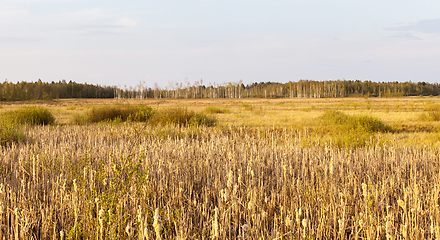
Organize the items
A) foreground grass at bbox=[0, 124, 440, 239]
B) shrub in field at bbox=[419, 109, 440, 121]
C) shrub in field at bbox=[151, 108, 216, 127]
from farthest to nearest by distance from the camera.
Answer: shrub in field at bbox=[419, 109, 440, 121]
shrub in field at bbox=[151, 108, 216, 127]
foreground grass at bbox=[0, 124, 440, 239]

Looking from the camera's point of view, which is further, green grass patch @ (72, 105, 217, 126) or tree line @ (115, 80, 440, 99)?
tree line @ (115, 80, 440, 99)

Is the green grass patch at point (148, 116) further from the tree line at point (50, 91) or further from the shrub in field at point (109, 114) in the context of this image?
the tree line at point (50, 91)

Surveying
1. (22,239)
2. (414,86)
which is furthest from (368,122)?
(414,86)

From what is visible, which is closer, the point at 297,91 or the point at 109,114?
the point at 109,114

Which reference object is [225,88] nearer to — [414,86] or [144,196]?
[414,86]

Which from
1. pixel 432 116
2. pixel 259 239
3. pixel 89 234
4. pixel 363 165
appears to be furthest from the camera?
pixel 432 116

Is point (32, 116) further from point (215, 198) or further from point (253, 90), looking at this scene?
point (253, 90)

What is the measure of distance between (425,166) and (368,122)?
7.95 m

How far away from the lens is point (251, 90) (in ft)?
510

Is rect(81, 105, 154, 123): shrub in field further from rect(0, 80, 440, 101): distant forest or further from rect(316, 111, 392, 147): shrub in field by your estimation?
rect(0, 80, 440, 101): distant forest

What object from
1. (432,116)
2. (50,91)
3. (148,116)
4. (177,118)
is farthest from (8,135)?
(50,91)

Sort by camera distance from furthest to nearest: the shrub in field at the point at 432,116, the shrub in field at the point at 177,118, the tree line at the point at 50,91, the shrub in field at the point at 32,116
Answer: the tree line at the point at 50,91 → the shrub in field at the point at 432,116 → the shrub in field at the point at 32,116 → the shrub in field at the point at 177,118

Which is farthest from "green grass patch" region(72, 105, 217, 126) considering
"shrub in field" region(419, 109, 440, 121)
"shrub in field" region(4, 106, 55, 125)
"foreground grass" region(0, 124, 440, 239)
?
"shrub in field" region(419, 109, 440, 121)

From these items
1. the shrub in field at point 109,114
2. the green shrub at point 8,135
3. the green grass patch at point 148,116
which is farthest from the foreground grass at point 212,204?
the shrub in field at point 109,114
